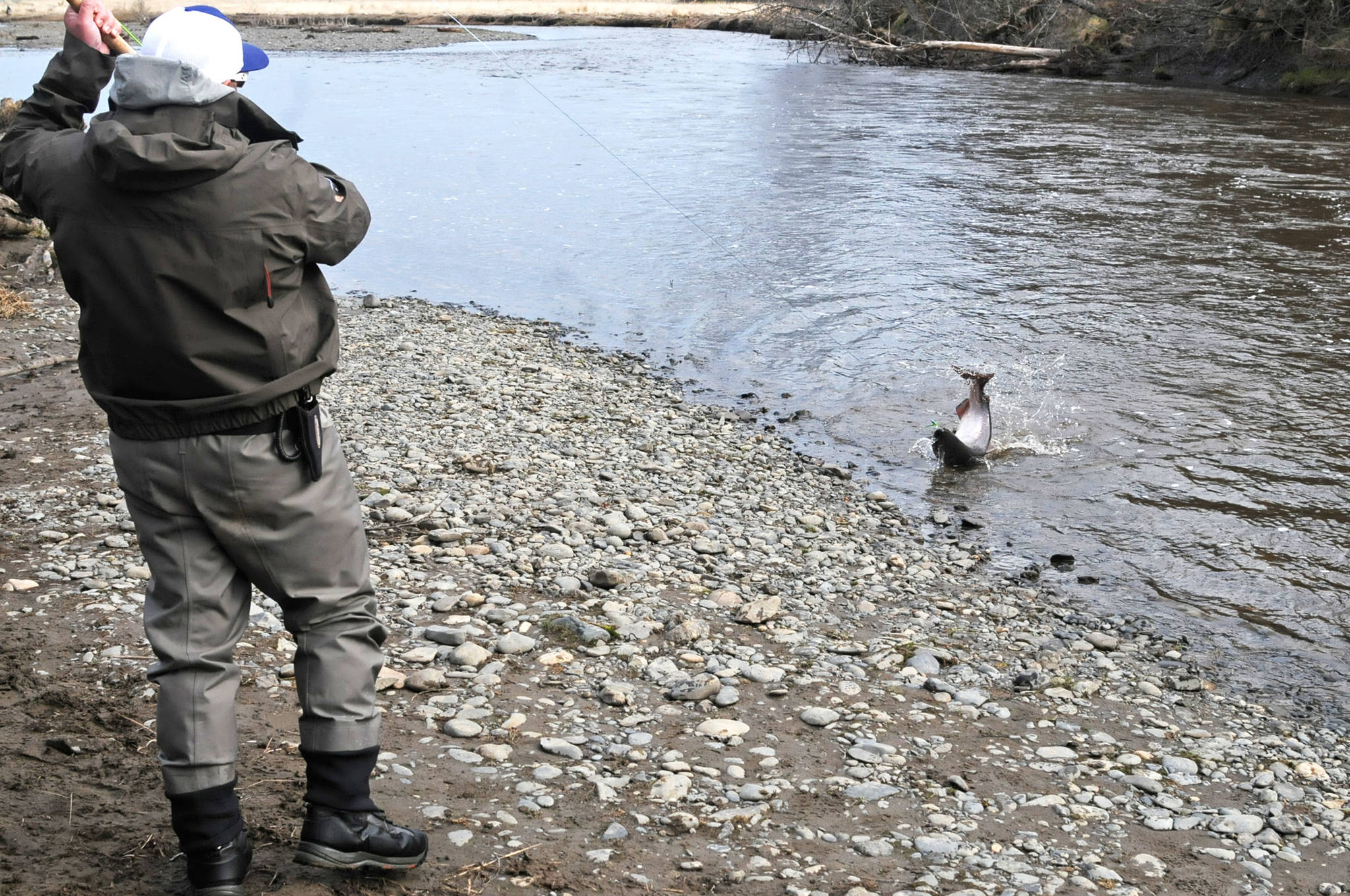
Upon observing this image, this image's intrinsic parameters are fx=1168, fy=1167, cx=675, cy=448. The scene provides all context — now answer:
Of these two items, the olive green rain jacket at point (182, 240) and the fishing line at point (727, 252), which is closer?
the olive green rain jacket at point (182, 240)

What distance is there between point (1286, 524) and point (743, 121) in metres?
17.8

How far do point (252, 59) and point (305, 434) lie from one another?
896mm

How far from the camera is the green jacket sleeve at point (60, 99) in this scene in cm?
273

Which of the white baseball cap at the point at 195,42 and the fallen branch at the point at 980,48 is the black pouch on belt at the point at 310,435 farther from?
the fallen branch at the point at 980,48

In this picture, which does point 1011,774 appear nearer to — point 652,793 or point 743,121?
point 652,793

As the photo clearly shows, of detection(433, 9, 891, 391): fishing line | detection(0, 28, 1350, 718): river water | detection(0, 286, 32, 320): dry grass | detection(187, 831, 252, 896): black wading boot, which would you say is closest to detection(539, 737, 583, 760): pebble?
detection(187, 831, 252, 896): black wading boot

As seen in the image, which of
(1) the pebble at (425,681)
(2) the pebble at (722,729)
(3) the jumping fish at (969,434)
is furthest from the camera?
(3) the jumping fish at (969,434)

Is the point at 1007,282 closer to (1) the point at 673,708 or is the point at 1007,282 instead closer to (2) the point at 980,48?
(1) the point at 673,708

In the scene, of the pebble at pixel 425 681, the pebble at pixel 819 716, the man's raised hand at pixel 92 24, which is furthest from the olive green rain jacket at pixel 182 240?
the pebble at pixel 819 716

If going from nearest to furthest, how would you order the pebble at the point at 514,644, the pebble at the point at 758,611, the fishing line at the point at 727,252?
the pebble at the point at 514,644 < the pebble at the point at 758,611 < the fishing line at the point at 727,252

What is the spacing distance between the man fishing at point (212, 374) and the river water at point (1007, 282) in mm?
4236

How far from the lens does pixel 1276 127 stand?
1972 cm

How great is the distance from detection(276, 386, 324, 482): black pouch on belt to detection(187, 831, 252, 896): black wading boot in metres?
0.90

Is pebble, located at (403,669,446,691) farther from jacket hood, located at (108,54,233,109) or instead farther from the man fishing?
jacket hood, located at (108,54,233,109)
